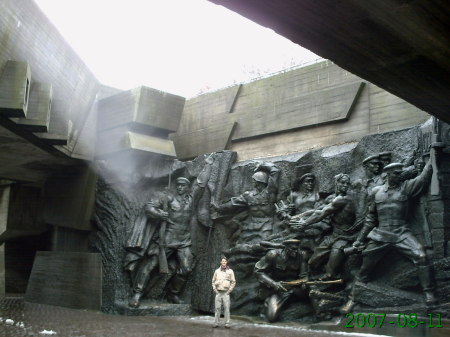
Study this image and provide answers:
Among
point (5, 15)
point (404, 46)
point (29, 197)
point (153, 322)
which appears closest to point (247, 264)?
point (153, 322)

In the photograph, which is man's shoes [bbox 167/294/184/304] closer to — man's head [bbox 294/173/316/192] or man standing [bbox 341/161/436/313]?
man's head [bbox 294/173/316/192]

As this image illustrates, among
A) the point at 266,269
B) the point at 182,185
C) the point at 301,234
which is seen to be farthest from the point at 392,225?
the point at 182,185

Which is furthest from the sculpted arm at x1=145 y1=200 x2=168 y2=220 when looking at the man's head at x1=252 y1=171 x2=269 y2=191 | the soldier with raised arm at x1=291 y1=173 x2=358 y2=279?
the soldier with raised arm at x1=291 y1=173 x2=358 y2=279

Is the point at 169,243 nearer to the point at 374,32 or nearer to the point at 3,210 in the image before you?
the point at 3,210

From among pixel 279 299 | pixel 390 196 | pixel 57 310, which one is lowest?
pixel 57 310

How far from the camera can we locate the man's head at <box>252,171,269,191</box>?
1098cm

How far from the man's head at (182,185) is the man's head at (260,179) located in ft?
7.26

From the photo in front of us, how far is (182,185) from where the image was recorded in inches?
494

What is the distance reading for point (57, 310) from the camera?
1209cm

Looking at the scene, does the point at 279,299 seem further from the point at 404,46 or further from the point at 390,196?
the point at 404,46

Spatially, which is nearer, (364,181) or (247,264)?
(364,181)

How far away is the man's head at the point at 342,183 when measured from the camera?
30.9 feet

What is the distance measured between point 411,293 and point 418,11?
646 cm

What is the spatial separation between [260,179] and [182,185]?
246 centimetres
